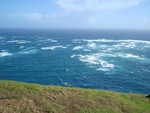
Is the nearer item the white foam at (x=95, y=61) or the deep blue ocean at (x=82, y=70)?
the deep blue ocean at (x=82, y=70)

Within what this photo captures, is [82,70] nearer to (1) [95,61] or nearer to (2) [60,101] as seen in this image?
(1) [95,61]

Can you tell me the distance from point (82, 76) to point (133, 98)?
45.9m

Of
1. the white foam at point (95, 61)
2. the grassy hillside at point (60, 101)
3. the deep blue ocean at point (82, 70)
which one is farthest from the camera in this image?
the white foam at point (95, 61)

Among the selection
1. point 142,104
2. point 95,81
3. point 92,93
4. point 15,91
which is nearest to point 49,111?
point 15,91

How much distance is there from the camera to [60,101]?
906 inches

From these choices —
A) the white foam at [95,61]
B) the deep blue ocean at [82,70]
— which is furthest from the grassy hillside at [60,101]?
the white foam at [95,61]

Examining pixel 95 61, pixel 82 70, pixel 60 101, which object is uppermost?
pixel 60 101

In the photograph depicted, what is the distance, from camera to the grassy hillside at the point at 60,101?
21.4 meters

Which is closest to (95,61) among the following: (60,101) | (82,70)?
(82,70)

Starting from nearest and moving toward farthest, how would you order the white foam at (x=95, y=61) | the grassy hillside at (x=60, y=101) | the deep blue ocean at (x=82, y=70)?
1. the grassy hillside at (x=60, y=101)
2. the deep blue ocean at (x=82, y=70)
3. the white foam at (x=95, y=61)

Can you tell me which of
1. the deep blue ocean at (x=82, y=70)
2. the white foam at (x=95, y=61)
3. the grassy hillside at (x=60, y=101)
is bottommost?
the deep blue ocean at (x=82, y=70)

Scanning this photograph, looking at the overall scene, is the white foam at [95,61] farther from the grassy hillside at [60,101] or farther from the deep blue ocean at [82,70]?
the grassy hillside at [60,101]

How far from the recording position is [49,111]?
21.2 m

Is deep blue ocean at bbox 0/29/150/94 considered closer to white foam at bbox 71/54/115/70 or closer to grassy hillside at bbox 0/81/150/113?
white foam at bbox 71/54/115/70
